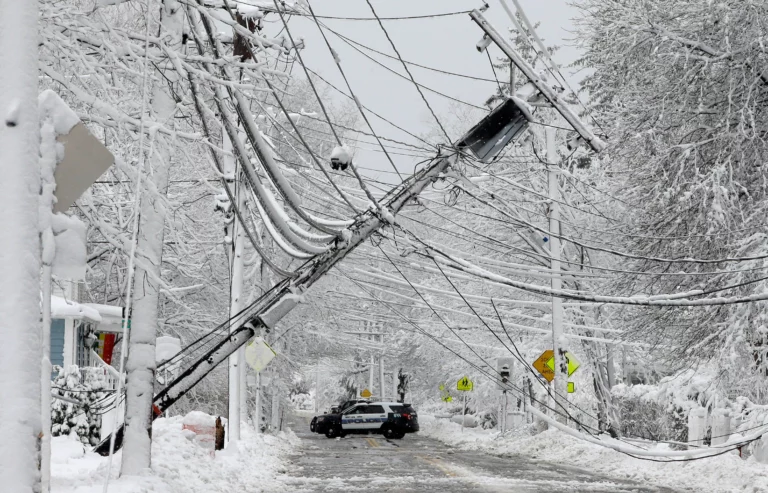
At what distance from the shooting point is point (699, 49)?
15.4 meters

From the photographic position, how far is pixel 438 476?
17781 mm

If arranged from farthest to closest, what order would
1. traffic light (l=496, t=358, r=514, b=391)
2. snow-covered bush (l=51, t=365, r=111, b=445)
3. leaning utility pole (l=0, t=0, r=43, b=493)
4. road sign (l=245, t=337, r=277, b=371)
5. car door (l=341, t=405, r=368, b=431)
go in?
1. car door (l=341, t=405, r=368, b=431)
2. road sign (l=245, t=337, r=277, b=371)
3. snow-covered bush (l=51, t=365, r=111, b=445)
4. traffic light (l=496, t=358, r=514, b=391)
5. leaning utility pole (l=0, t=0, r=43, b=493)

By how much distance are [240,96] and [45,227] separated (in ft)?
10.6

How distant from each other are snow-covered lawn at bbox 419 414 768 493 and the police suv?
7.01 meters

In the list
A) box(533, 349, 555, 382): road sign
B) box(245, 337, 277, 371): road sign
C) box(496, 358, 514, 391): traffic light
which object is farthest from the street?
box(245, 337, 277, 371): road sign

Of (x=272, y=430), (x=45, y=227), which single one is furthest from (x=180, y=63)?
(x=272, y=430)

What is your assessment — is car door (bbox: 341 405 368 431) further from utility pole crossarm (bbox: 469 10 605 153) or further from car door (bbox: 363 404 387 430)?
utility pole crossarm (bbox: 469 10 605 153)

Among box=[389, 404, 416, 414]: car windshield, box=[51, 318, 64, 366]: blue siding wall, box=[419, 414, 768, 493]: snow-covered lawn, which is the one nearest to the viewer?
box=[419, 414, 768, 493]: snow-covered lawn

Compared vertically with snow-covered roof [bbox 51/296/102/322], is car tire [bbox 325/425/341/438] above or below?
below

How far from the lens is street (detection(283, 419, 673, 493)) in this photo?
1543 centimetres

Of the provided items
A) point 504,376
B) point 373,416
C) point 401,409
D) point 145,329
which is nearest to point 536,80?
point 145,329

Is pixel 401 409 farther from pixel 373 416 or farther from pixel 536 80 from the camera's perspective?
pixel 536 80

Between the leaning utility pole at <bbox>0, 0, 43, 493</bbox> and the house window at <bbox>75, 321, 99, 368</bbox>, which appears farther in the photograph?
the house window at <bbox>75, 321, 99, 368</bbox>

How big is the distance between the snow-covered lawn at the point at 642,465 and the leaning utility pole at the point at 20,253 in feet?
40.0
